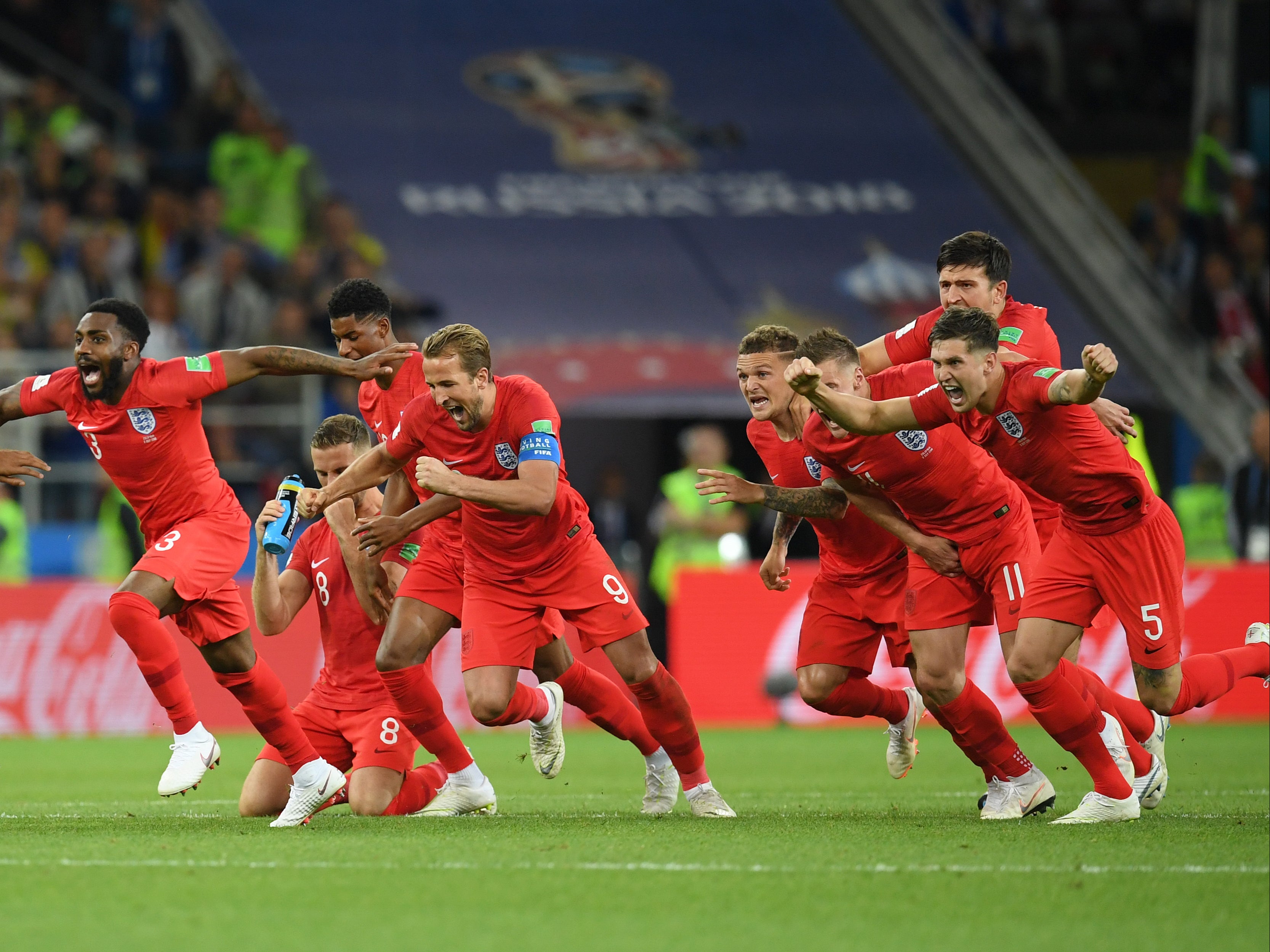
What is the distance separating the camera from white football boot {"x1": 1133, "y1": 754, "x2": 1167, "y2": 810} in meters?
7.75

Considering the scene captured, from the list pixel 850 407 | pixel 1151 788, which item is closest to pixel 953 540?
pixel 850 407

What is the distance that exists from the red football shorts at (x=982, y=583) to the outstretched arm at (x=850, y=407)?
1.03 m

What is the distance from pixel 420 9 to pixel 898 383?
53.3 feet

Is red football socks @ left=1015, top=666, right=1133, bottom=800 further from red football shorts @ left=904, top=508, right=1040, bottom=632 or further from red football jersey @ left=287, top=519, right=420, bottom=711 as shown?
red football jersey @ left=287, top=519, right=420, bottom=711

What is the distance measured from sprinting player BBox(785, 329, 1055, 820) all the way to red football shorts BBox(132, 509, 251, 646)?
271 cm

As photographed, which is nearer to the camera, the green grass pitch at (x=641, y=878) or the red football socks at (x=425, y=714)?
the green grass pitch at (x=641, y=878)

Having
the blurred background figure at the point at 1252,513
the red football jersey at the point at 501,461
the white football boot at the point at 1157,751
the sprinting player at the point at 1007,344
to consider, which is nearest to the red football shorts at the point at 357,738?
the red football jersey at the point at 501,461

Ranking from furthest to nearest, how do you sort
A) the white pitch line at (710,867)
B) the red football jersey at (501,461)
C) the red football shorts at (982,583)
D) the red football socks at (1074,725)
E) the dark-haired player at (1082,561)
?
the red football shorts at (982,583)
the red football jersey at (501,461)
the red football socks at (1074,725)
the dark-haired player at (1082,561)
the white pitch line at (710,867)

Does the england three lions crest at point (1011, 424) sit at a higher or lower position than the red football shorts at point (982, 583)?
higher

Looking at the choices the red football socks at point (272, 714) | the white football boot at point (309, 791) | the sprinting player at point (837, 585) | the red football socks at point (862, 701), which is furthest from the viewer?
the red football socks at point (862, 701)

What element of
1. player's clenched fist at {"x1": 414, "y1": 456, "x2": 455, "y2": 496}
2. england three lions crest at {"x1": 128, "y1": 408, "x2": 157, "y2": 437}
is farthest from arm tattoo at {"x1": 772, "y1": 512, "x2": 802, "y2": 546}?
england three lions crest at {"x1": 128, "y1": 408, "x2": 157, "y2": 437}

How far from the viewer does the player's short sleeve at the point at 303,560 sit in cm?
846

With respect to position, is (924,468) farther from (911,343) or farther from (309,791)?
(309,791)

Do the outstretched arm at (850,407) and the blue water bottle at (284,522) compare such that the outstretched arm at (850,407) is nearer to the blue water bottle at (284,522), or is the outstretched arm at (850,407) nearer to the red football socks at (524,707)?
the red football socks at (524,707)
